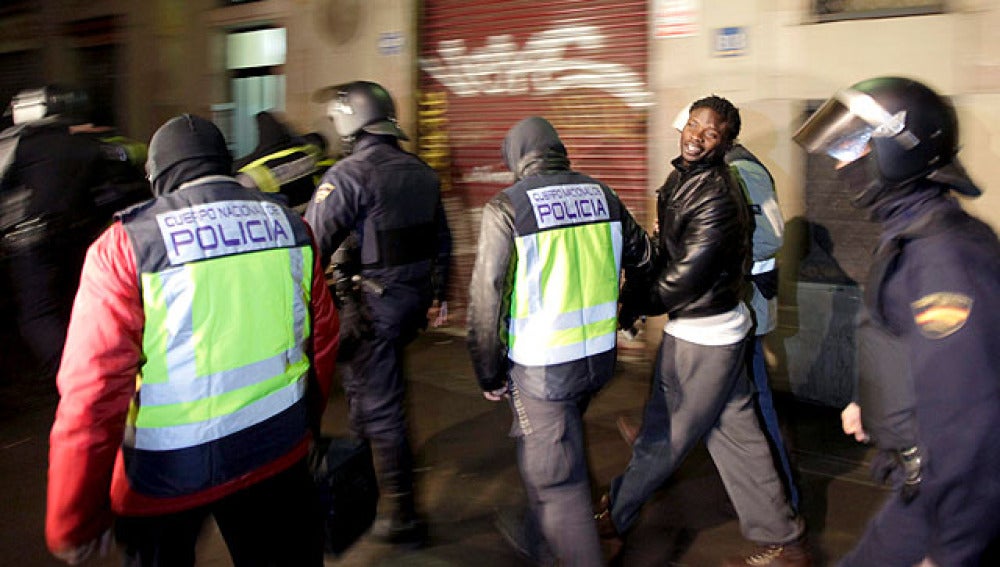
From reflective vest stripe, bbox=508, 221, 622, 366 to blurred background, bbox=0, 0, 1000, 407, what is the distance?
300 centimetres

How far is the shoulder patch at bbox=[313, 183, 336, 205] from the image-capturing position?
389cm

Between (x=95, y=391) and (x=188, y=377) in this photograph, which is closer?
(x=95, y=391)

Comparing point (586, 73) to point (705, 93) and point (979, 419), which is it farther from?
point (979, 419)

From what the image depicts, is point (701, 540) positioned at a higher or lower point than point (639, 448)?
lower

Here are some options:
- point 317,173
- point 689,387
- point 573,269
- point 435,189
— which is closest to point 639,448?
point 689,387

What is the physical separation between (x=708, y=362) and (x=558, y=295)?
825 mm

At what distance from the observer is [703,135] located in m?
3.73

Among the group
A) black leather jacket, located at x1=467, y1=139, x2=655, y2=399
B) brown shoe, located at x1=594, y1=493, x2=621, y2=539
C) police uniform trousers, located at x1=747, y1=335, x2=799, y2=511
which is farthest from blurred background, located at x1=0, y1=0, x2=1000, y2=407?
black leather jacket, located at x1=467, y1=139, x2=655, y2=399

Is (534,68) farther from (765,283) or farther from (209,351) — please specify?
(209,351)

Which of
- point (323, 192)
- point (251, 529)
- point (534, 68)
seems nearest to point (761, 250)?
point (323, 192)

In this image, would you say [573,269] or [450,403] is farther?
[450,403]

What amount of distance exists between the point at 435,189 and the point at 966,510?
2834 mm

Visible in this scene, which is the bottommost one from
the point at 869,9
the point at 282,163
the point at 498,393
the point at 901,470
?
the point at 498,393

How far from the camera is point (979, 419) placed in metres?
1.90
